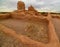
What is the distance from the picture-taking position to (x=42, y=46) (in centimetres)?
89

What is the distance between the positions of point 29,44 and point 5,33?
339mm

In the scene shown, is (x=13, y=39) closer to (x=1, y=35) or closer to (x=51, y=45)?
(x=1, y=35)

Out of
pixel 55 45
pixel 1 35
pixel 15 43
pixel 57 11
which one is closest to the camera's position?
pixel 55 45

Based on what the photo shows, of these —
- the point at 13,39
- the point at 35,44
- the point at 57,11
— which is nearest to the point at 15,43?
the point at 13,39

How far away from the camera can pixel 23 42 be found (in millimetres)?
952

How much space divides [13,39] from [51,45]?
291 millimetres

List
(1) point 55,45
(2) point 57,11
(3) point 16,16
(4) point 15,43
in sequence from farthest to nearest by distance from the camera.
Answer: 1. (2) point 57,11
2. (3) point 16,16
3. (4) point 15,43
4. (1) point 55,45

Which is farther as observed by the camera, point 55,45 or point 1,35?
point 1,35

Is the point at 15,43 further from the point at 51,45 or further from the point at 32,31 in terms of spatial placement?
the point at 32,31

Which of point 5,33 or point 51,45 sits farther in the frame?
point 5,33

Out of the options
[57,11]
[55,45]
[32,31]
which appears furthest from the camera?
[57,11]

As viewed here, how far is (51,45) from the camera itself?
890mm

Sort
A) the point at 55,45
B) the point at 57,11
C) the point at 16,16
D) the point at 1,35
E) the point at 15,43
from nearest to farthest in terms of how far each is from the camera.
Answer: the point at 55,45 < the point at 15,43 < the point at 1,35 < the point at 16,16 < the point at 57,11

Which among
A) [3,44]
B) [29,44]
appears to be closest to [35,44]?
[29,44]
